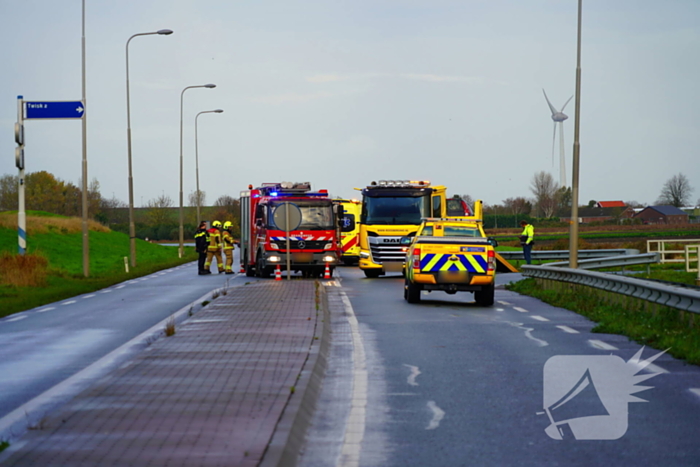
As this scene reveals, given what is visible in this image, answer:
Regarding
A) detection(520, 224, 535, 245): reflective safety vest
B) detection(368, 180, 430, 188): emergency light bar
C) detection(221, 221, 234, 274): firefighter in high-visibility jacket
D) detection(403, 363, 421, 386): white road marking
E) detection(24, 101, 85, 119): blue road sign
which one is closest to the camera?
detection(403, 363, 421, 386): white road marking

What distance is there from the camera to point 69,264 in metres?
42.8

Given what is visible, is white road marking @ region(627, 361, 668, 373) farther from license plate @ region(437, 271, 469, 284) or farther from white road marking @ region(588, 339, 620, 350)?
license plate @ region(437, 271, 469, 284)

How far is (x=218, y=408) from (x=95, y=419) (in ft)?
2.87

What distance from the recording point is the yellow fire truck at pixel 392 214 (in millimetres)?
28594

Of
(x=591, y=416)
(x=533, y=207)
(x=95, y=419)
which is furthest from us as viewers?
(x=533, y=207)

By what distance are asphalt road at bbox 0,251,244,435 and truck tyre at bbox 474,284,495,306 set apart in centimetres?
581

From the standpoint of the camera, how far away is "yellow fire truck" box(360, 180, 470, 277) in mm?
28594

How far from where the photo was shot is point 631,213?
177500mm

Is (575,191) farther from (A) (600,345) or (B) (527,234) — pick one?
(A) (600,345)

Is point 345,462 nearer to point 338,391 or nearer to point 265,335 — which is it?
point 338,391

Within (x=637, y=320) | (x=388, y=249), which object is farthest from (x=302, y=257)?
(x=637, y=320)

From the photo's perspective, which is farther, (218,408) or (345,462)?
(218,408)

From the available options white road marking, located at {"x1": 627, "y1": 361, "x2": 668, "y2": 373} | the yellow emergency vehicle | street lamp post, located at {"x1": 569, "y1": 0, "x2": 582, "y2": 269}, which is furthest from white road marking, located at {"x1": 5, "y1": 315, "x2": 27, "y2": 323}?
street lamp post, located at {"x1": 569, "y1": 0, "x2": 582, "y2": 269}

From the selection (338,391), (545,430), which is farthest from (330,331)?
(545,430)
